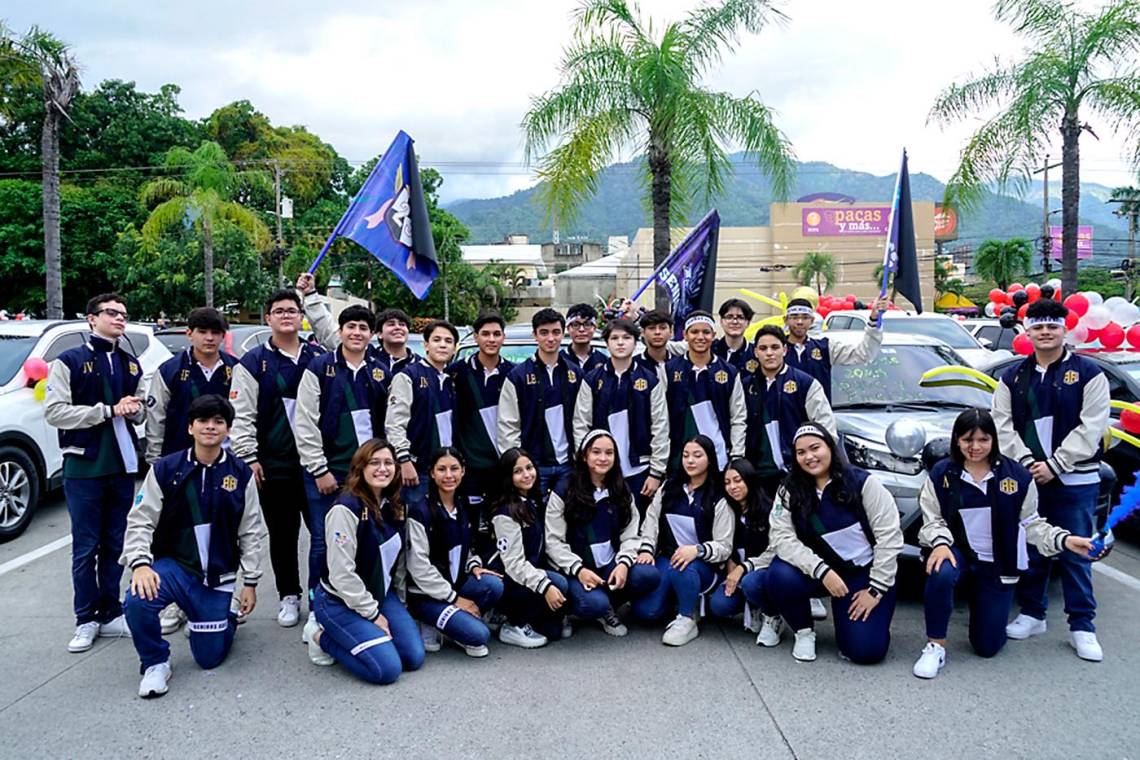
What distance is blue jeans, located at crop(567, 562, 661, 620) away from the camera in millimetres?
4621

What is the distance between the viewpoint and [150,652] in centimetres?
406

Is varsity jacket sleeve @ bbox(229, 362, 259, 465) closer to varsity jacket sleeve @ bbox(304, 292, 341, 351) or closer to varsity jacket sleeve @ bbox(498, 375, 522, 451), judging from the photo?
varsity jacket sleeve @ bbox(304, 292, 341, 351)

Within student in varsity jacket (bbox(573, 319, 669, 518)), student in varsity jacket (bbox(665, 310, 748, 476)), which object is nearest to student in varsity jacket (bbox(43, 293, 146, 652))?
student in varsity jacket (bbox(573, 319, 669, 518))

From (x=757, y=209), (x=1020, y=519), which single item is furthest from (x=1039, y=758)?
(x=757, y=209)

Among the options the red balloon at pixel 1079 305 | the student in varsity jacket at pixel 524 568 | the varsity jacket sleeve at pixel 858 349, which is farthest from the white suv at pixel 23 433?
the red balloon at pixel 1079 305

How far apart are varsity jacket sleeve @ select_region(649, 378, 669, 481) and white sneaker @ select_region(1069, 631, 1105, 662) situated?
2383mm

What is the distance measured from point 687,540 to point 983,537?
5.19 ft

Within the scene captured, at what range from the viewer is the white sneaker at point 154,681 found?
397cm

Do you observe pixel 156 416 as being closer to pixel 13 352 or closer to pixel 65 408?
pixel 65 408

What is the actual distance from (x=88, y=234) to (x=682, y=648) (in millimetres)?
34541

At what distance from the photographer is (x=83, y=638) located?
15.0 ft

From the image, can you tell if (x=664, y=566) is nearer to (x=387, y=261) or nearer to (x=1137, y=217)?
(x=387, y=261)

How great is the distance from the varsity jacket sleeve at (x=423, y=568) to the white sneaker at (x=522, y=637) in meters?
0.37

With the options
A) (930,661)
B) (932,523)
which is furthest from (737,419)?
(930,661)
